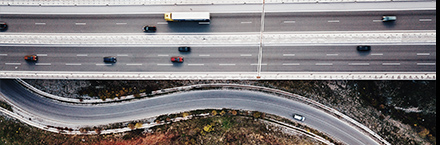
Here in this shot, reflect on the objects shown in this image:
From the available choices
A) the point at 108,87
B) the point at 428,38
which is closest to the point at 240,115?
the point at 108,87

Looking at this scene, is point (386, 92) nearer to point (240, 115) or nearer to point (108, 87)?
point (240, 115)

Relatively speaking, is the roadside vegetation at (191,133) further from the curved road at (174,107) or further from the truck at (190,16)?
the truck at (190,16)

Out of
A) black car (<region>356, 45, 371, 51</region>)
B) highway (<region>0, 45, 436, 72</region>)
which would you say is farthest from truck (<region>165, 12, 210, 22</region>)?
black car (<region>356, 45, 371, 51</region>)

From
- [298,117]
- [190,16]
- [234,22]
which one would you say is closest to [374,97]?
[298,117]

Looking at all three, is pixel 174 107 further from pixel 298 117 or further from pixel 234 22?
pixel 298 117

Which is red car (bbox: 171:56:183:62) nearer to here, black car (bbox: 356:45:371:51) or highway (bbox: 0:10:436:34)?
Answer: highway (bbox: 0:10:436:34)

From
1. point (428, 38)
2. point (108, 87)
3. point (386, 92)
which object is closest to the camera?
point (428, 38)
